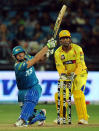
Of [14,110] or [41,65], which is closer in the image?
[14,110]

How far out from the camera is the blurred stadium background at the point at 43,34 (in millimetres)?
17500

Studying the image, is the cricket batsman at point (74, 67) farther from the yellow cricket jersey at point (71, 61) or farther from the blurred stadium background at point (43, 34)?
the blurred stadium background at point (43, 34)

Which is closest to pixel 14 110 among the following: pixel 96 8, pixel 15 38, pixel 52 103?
pixel 52 103

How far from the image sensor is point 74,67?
11.7 meters

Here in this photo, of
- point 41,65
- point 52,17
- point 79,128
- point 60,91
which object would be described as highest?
point 52,17

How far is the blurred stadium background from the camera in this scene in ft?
57.4

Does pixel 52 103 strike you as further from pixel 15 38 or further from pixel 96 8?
pixel 96 8

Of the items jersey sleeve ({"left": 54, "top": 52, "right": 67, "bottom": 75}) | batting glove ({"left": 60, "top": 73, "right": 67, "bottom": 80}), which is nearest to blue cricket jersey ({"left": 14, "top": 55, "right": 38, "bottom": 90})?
batting glove ({"left": 60, "top": 73, "right": 67, "bottom": 80})

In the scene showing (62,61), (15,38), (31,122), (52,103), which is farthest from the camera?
(15,38)

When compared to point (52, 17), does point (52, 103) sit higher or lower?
lower

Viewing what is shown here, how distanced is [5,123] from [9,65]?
7244mm

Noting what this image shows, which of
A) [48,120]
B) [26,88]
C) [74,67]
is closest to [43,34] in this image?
[48,120]

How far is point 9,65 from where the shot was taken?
61.0ft

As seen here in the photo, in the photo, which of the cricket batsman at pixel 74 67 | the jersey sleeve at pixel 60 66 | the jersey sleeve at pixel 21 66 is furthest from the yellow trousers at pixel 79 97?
the jersey sleeve at pixel 21 66
